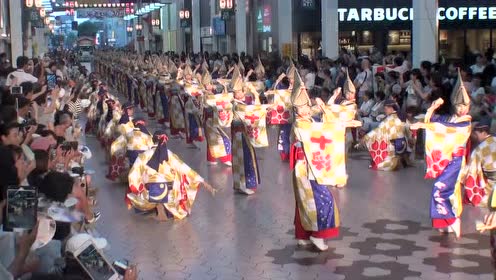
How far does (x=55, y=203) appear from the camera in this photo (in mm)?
5594

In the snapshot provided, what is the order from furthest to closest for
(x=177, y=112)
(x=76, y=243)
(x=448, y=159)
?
(x=177, y=112), (x=448, y=159), (x=76, y=243)

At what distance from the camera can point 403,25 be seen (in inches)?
1119

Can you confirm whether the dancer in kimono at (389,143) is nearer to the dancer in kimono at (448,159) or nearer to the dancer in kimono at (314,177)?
the dancer in kimono at (448,159)

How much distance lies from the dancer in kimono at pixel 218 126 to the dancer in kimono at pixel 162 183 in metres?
4.08

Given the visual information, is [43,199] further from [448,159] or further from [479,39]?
[479,39]

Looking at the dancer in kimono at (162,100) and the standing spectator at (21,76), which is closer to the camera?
the standing spectator at (21,76)

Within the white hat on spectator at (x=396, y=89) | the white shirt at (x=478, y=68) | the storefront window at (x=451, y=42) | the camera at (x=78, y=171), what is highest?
the storefront window at (x=451, y=42)

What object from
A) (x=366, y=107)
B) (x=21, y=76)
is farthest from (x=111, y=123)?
(x=366, y=107)

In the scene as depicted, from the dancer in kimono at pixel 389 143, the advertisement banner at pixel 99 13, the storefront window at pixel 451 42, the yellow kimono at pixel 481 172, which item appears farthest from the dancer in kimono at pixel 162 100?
the advertisement banner at pixel 99 13

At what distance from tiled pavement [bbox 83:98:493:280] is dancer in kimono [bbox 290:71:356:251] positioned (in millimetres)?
226

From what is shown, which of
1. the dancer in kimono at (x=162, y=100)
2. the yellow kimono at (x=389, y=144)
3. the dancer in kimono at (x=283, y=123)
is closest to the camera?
the yellow kimono at (x=389, y=144)

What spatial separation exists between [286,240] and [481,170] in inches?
102

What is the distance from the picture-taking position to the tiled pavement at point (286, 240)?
8352 millimetres

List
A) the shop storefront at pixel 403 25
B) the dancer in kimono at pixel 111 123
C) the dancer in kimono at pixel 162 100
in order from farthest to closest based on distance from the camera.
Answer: the shop storefront at pixel 403 25 < the dancer in kimono at pixel 162 100 < the dancer in kimono at pixel 111 123
